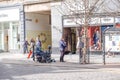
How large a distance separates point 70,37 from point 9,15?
782cm

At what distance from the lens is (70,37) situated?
113 feet

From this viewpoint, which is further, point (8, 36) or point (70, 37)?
point (8, 36)

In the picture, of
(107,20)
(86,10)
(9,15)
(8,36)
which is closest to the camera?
(86,10)

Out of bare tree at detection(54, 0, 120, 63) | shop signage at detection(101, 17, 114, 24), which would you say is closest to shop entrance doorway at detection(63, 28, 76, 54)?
bare tree at detection(54, 0, 120, 63)

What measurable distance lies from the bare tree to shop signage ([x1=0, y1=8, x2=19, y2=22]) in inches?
235

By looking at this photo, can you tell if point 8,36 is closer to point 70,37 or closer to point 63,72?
point 70,37

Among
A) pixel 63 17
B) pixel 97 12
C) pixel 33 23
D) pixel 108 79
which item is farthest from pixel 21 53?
pixel 108 79

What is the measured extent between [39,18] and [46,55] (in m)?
13.7

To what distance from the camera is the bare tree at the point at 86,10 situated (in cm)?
2402

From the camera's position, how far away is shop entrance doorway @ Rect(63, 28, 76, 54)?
34.3 meters

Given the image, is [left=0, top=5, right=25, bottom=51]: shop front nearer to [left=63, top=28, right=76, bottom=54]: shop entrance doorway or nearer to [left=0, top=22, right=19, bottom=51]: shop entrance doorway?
[left=0, top=22, right=19, bottom=51]: shop entrance doorway

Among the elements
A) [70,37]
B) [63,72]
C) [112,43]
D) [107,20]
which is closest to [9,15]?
[70,37]

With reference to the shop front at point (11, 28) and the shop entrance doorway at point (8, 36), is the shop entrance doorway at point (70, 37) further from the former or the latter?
the shop entrance doorway at point (8, 36)

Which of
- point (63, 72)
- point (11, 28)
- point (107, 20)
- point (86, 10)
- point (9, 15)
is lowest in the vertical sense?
point (63, 72)
